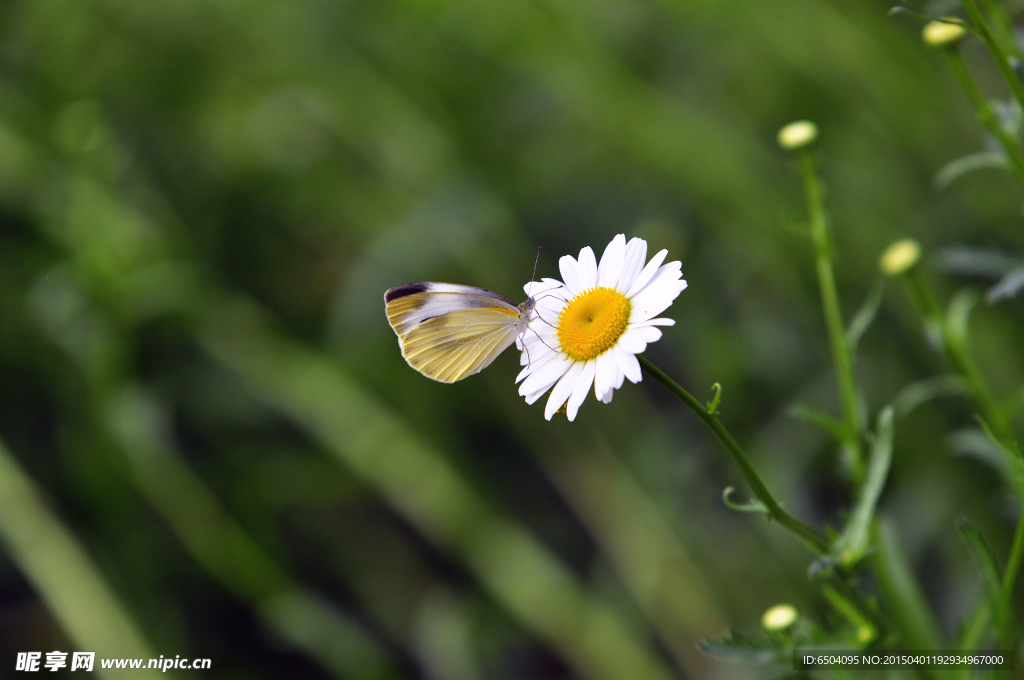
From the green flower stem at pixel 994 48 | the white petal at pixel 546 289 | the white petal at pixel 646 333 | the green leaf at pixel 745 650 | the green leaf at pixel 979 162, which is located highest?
the green leaf at pixel 979 162

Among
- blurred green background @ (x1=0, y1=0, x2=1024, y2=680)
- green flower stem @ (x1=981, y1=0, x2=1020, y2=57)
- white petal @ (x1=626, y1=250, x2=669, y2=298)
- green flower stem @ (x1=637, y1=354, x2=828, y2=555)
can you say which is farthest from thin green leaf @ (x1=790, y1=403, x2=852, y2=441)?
blurred green background @ (x1=0, y1=0, x2=1024, y2=680)

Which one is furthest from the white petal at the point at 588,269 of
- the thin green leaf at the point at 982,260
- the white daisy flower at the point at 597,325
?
the thin green leaf at the point at 982,260

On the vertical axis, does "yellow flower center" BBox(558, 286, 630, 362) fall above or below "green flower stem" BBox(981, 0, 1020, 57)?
below

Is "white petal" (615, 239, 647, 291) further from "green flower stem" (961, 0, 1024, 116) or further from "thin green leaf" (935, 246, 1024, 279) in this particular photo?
"thin green leaf" (935, 246, 1024, 279)

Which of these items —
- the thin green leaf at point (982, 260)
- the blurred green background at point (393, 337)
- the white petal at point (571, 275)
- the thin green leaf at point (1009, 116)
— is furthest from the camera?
the blurred green background at point (393, 337)

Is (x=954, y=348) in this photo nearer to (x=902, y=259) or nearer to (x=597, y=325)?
(x=902, y=259)

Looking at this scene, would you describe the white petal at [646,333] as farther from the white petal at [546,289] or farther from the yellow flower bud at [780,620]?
the yellow flower bud at [780,620]
